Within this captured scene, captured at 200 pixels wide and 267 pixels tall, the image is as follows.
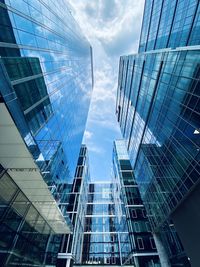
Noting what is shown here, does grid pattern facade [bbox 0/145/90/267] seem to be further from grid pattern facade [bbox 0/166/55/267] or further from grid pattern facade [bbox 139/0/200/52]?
grid pattern facade [bbox 139/0/200/52]

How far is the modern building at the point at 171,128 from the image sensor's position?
667 inches

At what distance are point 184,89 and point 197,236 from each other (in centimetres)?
1513

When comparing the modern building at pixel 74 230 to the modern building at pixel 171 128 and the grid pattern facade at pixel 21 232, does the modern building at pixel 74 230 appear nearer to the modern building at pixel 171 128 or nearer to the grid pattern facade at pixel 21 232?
the grid pattern facade at pixel 21 232

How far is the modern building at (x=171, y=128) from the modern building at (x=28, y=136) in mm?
13780

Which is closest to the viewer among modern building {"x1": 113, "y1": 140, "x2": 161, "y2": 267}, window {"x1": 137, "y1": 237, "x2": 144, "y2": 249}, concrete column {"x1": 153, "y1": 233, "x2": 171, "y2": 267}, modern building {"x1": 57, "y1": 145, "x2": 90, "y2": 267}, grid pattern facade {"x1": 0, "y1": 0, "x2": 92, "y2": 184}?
grid pattern facade {"x1": 0, "y1": 0, "x2": 92, "y2": 184}

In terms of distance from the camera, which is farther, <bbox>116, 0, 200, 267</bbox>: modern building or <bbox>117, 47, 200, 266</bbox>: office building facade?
<bbox>117, 47, 200, 266</bbox>: office building facade

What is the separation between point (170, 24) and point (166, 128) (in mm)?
22105

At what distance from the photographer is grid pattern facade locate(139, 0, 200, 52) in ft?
76.5

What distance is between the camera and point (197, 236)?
15703 millimetres

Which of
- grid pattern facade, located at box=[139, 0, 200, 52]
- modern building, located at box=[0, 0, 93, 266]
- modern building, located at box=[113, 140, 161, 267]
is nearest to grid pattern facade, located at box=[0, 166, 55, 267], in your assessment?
modern building, located at box=[0, 0, 93, 266]

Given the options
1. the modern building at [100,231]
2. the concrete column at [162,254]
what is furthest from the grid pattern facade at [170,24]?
the modern building at [100,231]

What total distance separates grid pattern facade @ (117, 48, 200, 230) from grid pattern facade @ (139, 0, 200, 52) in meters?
4.75

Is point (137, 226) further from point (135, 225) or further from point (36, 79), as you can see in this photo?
point (36, 79)

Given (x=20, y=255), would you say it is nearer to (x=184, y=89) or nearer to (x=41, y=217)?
(x=41, y=217)
